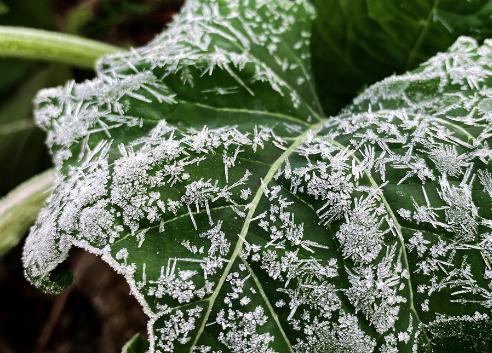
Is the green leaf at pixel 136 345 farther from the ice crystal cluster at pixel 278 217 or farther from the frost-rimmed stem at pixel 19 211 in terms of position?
the frost-rimmed stem at pixel 19 211

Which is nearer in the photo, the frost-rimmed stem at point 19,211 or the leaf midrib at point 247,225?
the leaf midrib at point 247,225

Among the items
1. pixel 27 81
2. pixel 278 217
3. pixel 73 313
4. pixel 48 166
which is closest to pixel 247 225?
pixel 278 217

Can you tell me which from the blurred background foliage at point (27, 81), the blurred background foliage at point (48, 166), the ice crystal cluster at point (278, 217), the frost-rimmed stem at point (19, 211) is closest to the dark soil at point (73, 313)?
the blurred background foliage at point (48, 166)

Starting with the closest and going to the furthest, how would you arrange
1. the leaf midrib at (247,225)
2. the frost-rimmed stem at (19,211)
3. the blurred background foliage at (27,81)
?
the leaf midrib at (247,225) → the frost-rimmed stem at (19,211) → the blurred background foliage at (27,81)

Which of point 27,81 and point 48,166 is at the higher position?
point 27,81

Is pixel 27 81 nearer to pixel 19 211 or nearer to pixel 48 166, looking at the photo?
pixel 48 166

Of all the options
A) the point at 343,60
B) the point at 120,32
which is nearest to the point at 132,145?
the point at 343,60

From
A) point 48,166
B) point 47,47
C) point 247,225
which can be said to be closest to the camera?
point 247,225
